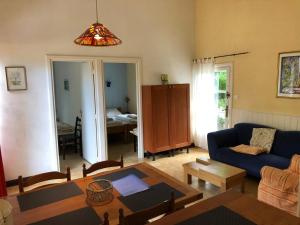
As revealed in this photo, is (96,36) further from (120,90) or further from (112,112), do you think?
(120,90)

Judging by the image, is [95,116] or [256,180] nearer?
[256,180]

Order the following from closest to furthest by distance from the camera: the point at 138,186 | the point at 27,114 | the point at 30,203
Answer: the point at 30,203 → the point at 138,186 → the point at 27,114

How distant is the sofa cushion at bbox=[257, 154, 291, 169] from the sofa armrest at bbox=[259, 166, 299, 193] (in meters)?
0.84

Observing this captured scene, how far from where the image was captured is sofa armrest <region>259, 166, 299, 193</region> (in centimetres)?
246

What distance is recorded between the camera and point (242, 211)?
1.38 metres

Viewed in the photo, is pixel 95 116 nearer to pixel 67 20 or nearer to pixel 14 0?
pixel 67 20

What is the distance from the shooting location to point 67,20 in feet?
13.4

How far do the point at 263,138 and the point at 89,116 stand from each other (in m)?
3.23

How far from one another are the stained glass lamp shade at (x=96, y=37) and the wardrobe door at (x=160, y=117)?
2636 mm

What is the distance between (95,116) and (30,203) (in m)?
2.96

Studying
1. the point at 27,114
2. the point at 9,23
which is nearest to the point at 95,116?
the point at 27,114

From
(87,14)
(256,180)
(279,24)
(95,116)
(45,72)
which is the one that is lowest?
(256,180)

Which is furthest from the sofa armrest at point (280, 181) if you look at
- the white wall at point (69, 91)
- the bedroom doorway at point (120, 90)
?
the bedroom doorway at point (120, 90)

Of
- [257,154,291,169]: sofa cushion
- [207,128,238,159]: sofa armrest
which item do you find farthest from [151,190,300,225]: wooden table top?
[207,128,238,159]: sofa armrest
